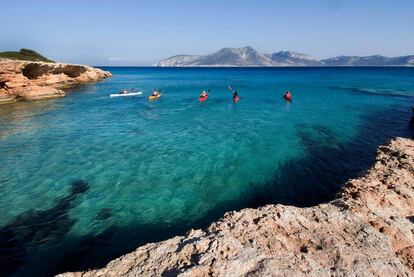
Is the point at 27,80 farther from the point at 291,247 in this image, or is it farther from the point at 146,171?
the point at 291,247

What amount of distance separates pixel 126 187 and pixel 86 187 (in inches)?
96.7

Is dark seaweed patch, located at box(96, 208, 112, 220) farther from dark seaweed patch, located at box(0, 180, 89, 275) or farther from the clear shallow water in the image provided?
dark seaweed patch, located at box(0, 180, 89, 275)

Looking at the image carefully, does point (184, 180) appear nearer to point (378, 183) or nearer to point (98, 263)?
point (98, 263)

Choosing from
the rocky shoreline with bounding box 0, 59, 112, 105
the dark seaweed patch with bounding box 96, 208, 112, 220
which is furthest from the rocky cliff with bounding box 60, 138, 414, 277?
the rocky shoreline with bounding box 0, 59, 112, 105

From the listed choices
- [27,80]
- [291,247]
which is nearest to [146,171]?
[291,247]

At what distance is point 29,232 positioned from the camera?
47.7 feet

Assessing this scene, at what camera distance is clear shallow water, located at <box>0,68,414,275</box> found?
1431 centimetres

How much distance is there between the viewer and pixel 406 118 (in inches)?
1586

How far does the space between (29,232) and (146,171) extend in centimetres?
840

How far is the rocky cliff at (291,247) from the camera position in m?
7.96

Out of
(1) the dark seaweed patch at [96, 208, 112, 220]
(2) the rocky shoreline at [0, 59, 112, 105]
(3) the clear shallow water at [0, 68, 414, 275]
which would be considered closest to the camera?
(3) the clear shallow water at [0, 68, 414, 275]

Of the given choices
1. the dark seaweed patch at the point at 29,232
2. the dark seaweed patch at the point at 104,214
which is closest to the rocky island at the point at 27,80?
the dark seaweed patch at the point at 29,232

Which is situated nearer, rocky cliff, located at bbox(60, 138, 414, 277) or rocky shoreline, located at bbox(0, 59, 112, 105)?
rocky cliff, located at bbox(60, 138, 414, 277)

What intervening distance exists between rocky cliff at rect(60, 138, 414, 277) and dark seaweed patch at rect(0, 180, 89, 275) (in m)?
6.42
